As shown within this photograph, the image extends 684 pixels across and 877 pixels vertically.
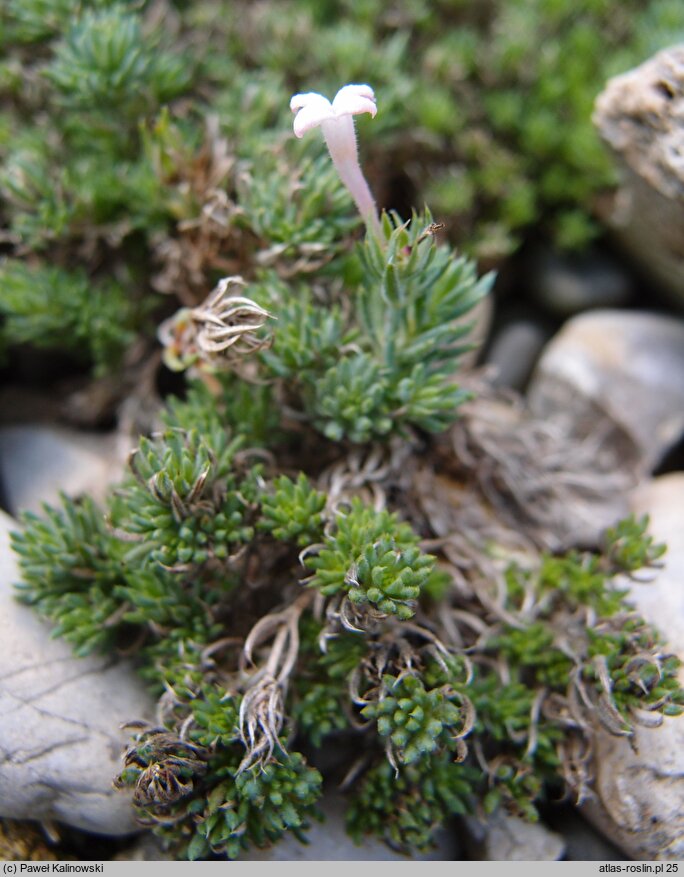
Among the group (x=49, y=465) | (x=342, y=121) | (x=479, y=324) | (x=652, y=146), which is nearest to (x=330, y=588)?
(x=342, y=121)

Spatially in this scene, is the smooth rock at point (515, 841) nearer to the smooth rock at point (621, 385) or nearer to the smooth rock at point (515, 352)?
the smooth rock at point (621, 385)

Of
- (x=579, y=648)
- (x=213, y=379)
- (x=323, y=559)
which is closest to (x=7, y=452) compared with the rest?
(x=213, y=379)

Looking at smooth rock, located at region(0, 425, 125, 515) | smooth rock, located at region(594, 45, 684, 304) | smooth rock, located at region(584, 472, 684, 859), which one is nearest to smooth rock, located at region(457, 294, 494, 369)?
smooth rock, located at region(594, 45, 684, 304)

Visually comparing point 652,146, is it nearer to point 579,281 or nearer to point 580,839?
point 579,281

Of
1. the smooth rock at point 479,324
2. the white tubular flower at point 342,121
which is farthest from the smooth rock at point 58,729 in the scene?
the smooth rock at point 479,324

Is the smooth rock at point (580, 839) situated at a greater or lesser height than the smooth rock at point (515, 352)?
lesser

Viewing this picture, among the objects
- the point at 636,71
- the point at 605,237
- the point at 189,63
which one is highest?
the point at 189,63

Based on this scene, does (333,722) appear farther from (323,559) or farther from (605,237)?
(605,237)
